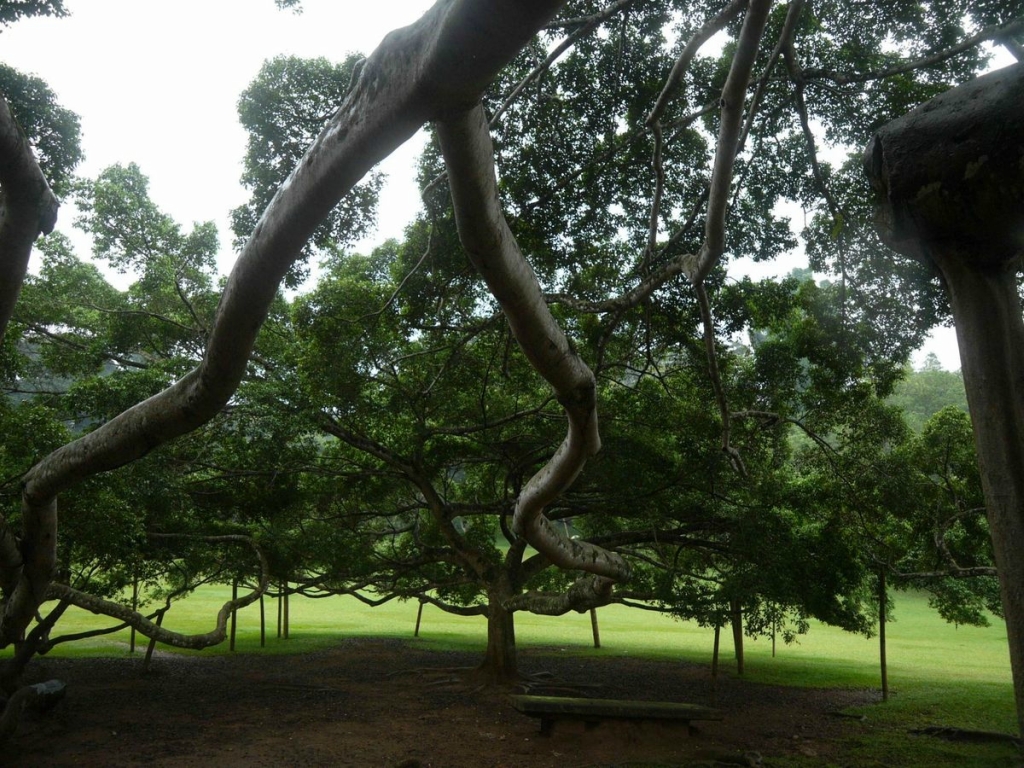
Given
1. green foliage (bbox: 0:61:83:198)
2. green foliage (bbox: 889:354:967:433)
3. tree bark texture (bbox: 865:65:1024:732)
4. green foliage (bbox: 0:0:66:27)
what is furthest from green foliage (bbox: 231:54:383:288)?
green foliage (bbox: 889:354:967:433)

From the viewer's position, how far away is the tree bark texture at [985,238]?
2.03 metres

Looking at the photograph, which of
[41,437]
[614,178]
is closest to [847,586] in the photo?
[614,178]

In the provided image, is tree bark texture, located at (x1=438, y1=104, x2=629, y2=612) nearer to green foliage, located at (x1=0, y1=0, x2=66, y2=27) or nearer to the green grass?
green foliage, located at (x1=0, y1=0, x2=66, y2=27)

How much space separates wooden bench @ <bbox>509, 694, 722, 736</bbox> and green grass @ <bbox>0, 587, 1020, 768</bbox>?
1.14m

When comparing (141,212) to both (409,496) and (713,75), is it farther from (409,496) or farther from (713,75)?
(713,75)

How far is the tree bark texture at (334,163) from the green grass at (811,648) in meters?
7.52

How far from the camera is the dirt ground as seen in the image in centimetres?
794

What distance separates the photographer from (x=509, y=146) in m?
7.03

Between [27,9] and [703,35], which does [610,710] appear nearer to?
[703,35]

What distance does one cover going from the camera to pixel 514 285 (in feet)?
8.99

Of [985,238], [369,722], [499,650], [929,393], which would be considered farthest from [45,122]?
[929,393]

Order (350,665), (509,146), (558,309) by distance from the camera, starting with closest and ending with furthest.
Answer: (509,146) < (558,309) < (350,665)

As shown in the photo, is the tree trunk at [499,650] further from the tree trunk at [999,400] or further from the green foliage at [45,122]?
the tree trunk at [999,400]

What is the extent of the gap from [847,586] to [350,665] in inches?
407
